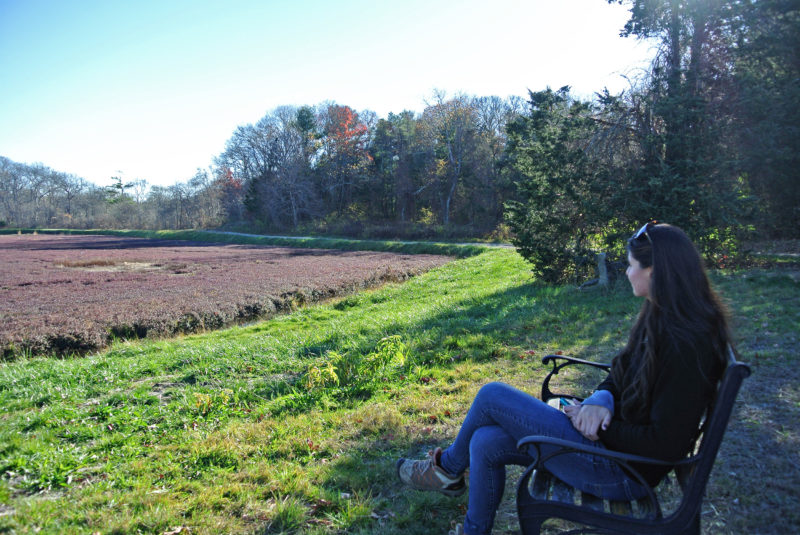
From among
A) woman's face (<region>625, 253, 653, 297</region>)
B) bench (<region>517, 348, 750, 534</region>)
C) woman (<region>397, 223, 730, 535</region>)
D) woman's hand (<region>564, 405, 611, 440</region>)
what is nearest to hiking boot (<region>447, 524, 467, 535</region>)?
woman (<region>397, 223, 730, 535</region>)

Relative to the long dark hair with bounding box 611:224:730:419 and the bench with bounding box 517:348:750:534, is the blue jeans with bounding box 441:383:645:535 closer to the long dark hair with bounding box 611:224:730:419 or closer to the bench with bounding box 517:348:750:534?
the bench with bounding box 517:348:750:534

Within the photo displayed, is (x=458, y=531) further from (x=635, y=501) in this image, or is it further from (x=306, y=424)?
(x=306, y=424)

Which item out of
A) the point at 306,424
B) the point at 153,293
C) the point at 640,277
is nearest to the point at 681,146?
the point at 640,277

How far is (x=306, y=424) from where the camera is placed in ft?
13.9

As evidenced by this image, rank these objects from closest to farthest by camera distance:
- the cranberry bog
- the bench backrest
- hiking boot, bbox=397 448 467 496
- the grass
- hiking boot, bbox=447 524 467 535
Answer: the bench backrest → hiking boot, bbox=447 524 467 535 → hiking boot, bbox=397 448 467 496 → the grass → the cranberry bog

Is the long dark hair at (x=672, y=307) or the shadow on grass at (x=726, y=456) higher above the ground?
the long dark hair at (x=672, y=307)

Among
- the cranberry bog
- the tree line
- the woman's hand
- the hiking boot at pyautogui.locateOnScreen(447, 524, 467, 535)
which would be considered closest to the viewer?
the woman's hand

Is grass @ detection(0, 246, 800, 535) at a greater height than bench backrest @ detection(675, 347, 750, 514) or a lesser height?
lesser

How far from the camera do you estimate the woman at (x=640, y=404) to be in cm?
190

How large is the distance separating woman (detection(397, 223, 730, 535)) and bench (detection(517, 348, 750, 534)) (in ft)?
0.22

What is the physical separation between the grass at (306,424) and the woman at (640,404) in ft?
1.96

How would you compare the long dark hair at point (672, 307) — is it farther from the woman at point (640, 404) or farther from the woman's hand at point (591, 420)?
the woman's hand at point (591, 420)

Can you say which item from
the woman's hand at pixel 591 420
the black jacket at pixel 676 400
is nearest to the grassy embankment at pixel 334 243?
the woman's hand at pixel 591 420

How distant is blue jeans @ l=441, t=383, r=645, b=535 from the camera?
2.13 metres
